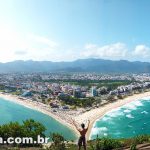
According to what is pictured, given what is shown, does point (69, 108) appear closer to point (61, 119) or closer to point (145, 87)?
point (61, 119)

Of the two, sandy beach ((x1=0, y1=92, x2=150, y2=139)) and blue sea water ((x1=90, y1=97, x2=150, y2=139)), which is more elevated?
sandy beach ((x1=0, y1=92, x2=150, y2=139))

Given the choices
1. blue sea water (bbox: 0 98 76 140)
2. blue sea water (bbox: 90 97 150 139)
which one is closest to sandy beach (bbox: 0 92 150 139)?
blue sea water (bbox: 0 98 76 140)

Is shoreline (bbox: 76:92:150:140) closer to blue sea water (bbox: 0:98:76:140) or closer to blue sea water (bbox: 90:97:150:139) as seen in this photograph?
blue sea water (bbox: 90:97:150:139)

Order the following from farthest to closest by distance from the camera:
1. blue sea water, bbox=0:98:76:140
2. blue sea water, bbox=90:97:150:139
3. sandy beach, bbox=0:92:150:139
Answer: sandy beach, bbox=0:92:150:139
blue sea water, bbox=0:98:76:140
blue sea water, bbox=90:97:150:139

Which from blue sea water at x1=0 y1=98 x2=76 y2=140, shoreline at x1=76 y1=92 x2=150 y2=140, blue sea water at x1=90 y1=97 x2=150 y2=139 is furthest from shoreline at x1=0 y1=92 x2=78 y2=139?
blue sea water at x1=90 y1=97 x2=150 y2=139

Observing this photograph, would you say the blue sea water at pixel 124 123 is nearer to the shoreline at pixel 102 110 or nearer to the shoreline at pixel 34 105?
the shoreline at pixel 102 110

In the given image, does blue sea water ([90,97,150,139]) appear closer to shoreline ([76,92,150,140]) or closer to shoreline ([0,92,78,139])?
shoreline ([76,92,150,140])

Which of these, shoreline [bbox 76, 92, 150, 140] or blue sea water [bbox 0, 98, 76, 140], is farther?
shoreline [bbox 76, 92, 150, 140]

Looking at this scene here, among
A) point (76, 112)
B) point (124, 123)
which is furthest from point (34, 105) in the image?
point (124, 123)

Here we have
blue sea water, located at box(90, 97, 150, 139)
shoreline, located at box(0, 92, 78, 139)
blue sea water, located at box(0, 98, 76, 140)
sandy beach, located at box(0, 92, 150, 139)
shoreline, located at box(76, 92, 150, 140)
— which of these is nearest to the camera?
blue sea water, located at box(90, 97, 150, 139)
